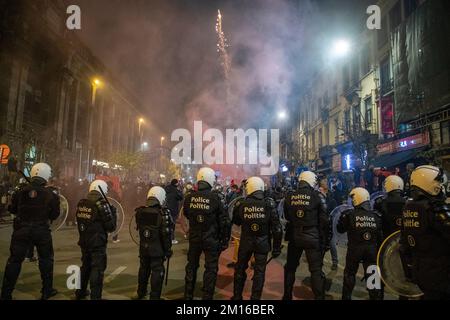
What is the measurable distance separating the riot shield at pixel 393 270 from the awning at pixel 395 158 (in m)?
12.5

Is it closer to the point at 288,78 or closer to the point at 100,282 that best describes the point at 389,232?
the point at 100,282

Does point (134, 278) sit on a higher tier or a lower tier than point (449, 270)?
lower

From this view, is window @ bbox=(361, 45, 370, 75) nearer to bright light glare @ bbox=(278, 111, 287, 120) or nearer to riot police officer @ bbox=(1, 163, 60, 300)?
bright light glare @ bbox=(278, 111, 287, 120)

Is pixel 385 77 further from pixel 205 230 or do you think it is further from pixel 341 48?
pixel 205 230

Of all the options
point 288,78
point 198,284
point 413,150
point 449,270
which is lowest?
point 198,284

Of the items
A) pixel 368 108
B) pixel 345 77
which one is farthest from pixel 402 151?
pixel 345 77

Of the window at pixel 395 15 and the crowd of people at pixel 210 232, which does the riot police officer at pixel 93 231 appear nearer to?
the crowd of people at pixel 210 232

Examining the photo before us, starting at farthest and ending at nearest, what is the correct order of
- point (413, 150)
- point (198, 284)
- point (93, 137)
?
point (93, 137) < point (413, 150) < point (198, 284)

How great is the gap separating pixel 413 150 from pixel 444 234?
49.8 ft
